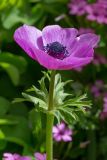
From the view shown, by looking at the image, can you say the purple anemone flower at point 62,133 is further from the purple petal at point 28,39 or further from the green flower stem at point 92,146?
the purple petal at point 28,39

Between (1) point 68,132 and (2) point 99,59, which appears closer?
(1) point 68,132

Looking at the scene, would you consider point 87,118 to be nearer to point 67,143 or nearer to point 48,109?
point 67,143

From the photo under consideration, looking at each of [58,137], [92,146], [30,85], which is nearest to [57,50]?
[58,137]

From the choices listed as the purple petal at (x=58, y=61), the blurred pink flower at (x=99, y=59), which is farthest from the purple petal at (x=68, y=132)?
the purple petal at (x=58, y=61)

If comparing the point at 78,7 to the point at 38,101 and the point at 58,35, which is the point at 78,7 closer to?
the point at 58,35

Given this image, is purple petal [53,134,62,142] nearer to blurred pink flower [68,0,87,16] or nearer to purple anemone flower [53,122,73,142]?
purple anemone flower [53,122,73,142]

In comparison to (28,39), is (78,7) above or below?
above
